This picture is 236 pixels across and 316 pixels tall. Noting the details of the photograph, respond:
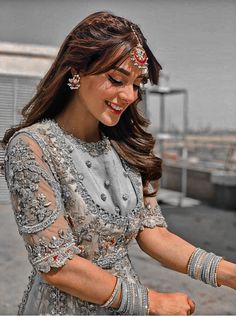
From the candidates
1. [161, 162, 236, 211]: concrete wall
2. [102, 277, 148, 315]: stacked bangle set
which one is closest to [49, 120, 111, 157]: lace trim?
[102, 277, 148, 315]: stacked bangle set

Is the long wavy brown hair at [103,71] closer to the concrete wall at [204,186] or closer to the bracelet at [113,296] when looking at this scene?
the bracelet at [113,296]

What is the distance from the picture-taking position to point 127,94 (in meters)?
1.05

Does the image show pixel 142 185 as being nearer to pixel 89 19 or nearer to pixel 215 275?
pixel 215 275

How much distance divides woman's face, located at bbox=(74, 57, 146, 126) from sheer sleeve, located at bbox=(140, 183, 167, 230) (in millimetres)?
268

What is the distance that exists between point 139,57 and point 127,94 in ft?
0.26

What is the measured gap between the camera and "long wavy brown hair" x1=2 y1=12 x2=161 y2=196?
103 cm

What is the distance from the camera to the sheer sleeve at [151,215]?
4.02 feet

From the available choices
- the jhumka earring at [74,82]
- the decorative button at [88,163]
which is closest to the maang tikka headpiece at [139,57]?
the jhumka earring at [74,82]

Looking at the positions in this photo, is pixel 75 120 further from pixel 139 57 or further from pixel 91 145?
pixel 139 57

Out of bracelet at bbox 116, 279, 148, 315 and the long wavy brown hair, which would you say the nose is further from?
bracelet at bbox 116, 279, 148, 315

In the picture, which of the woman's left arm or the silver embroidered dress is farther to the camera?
the woman's left arm

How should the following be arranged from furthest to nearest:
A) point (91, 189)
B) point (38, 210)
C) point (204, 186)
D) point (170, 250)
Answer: point (204, 186) → point (170, 250) → point (91, 189) → point (38, 210)

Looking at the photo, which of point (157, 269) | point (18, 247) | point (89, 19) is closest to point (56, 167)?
point (89, 19)

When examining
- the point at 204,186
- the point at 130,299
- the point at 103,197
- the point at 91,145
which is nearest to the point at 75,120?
the point at 91,145
